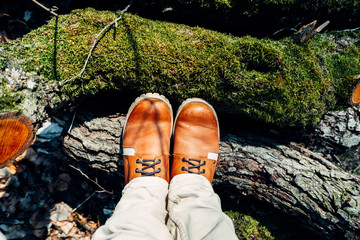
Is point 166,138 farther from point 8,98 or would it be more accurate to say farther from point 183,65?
point 8,98

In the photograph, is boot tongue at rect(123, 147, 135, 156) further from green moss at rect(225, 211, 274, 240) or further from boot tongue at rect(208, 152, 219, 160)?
green moss at rect(225, 211, 274, 240)

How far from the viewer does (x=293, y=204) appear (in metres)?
2.04

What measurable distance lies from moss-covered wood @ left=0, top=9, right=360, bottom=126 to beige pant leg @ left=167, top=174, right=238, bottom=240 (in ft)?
2.67

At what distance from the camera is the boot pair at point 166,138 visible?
198 cm

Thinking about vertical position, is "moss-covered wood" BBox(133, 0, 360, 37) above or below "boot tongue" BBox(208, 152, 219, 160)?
above

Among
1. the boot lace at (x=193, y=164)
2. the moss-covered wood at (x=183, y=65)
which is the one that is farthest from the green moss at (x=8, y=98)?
the boot lace at (x=193, y=164)

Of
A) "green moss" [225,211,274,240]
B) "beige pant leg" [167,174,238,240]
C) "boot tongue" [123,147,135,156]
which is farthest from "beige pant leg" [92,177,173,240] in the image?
"green moss" [225,211,274,240]

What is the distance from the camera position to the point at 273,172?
6.57 ft

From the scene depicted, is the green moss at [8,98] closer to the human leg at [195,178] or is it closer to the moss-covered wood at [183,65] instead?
the moss-covered wood at [183,65]

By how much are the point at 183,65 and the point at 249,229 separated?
2042 mm

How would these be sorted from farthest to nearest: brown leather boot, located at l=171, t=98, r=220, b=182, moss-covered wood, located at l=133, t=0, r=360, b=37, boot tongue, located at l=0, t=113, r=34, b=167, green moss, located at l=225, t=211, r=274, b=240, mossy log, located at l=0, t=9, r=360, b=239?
green moss, located at l=225, t=211, r=274, b=240, brown leather boot, located at l=171, t=98, r=220, b=182, moss-covered wood, located at l=133, t=0, r=360, b=37, mossy log, located at l=0, t=9, r=360, b=239, boot tongue, located at l=0, t=113, r=34, b=167

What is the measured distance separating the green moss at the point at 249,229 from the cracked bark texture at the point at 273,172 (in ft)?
1.51

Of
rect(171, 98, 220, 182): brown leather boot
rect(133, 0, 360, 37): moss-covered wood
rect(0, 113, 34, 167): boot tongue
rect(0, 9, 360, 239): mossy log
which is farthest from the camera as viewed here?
rect(171, 98, 220, 182): brown leather boot

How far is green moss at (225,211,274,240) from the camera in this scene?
2.38 m
